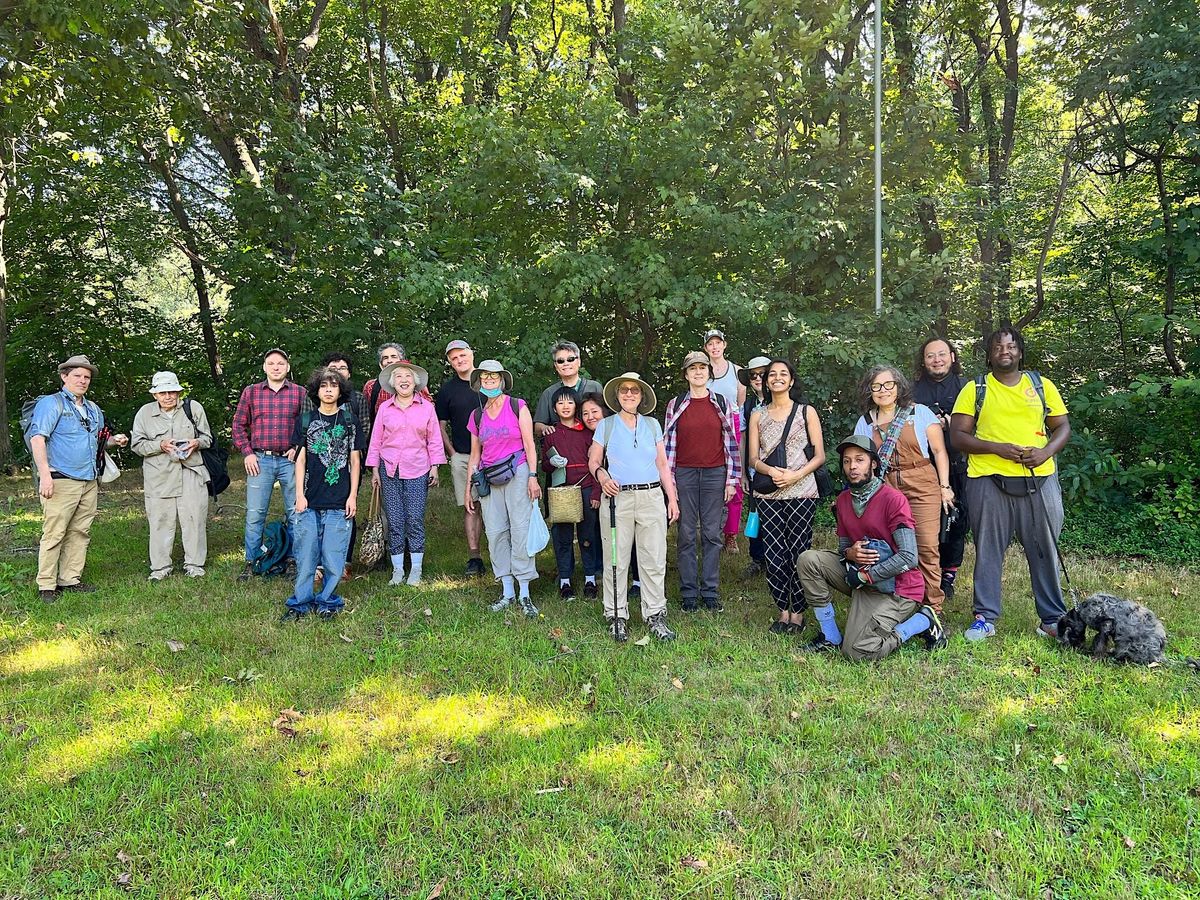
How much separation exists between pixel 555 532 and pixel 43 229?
14509mm

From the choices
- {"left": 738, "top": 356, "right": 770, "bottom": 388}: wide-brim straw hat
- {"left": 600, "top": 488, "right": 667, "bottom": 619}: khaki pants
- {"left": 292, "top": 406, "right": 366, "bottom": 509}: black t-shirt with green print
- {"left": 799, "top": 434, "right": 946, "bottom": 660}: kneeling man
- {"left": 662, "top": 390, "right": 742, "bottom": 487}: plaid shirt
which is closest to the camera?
{"left": 799, "top": 434, "right": 946, "bottom": 660}: kneeling man

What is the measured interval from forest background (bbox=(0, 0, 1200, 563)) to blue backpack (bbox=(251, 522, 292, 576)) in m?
2.82

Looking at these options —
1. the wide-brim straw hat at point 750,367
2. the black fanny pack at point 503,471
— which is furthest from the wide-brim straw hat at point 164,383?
the wide-brim straw hat at point 750,367

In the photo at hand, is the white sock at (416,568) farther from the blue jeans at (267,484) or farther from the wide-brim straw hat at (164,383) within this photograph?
the wide-brim straw hat at (164,383)

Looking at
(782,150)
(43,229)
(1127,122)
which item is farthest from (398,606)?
(43,229)

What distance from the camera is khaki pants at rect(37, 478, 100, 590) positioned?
20.0 feet

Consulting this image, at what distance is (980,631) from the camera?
480cm

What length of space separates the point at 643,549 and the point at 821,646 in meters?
1.35

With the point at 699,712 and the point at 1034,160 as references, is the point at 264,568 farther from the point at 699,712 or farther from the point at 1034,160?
the point at 1034,160

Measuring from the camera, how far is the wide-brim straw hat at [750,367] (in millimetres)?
5930

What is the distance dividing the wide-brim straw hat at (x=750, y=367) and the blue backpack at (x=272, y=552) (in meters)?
4.50

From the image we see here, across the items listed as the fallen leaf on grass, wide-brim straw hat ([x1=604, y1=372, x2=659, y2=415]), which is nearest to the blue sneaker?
wide-brim straw hat ([x1=604, y1=372, x2=659, y2=415])

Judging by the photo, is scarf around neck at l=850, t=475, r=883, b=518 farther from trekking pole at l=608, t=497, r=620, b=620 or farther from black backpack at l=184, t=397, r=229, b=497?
black backpack at l=184, t=397, r=229, b=497

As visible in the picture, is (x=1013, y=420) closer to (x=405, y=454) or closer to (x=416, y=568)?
(x=405, y=454)
